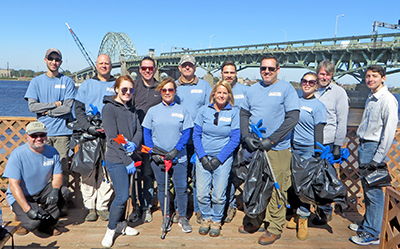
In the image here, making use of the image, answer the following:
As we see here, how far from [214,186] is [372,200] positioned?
187 centimetres

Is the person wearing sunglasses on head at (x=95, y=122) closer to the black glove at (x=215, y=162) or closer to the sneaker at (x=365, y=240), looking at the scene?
the black glove at (x=215, y=162)

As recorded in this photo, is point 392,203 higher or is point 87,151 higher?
point 87,151

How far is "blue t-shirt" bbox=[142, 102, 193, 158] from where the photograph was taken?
331 cm

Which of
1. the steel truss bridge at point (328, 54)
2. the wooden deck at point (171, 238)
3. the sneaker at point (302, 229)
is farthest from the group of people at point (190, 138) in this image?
the steel truss bridge at point (328, 54)

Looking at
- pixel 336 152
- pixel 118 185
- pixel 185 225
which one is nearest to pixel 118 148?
pixel 118 185

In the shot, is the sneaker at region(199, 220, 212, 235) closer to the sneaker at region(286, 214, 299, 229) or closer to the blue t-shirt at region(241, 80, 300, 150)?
the sneaker at region(286, 214, 299, 229)

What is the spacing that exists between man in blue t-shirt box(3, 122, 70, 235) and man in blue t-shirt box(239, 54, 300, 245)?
2.28 meters

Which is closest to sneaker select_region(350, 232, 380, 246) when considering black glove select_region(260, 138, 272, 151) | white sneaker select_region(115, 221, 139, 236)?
black glove select_region(260, 138, 272, 151)

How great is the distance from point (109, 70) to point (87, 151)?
3.56 feet

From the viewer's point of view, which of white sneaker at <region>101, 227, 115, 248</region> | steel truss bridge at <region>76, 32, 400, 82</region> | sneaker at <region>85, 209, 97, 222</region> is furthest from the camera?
steel truss bridge at <region>76, 32, 400, 82</region>

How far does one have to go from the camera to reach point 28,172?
10.3 ft

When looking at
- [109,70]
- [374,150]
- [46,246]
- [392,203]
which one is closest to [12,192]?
[46,246]

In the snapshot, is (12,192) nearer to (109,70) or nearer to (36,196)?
(36,196)

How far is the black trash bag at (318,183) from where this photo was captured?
3129 millimetres
